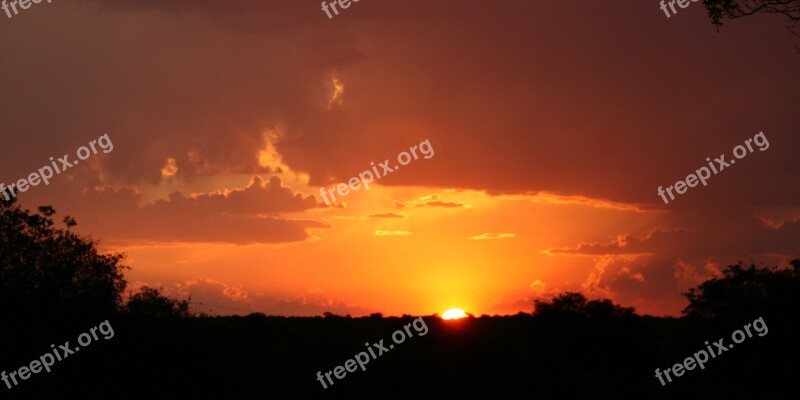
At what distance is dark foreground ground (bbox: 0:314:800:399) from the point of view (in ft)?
138

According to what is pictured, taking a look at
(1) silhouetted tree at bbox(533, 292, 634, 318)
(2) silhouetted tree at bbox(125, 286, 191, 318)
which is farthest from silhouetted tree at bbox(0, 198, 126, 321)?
(1) silhouetted tree at bbox(533, 292, 634, 318)

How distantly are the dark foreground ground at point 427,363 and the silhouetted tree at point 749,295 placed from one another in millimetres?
1270

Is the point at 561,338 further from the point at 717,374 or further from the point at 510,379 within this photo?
the point at 717,374

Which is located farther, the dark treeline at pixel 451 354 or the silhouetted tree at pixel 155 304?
the silhouetted tree at pixel 155 304

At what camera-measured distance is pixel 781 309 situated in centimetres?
4566

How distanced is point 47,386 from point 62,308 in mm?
6474

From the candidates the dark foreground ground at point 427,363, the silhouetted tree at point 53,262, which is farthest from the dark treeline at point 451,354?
the silhouetted tree at point 53,262

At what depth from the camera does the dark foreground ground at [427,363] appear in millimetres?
42094

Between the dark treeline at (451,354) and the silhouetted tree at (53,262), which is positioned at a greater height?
the silhouetted tree at (53,262)

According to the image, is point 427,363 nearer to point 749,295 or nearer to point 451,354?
point 451,354

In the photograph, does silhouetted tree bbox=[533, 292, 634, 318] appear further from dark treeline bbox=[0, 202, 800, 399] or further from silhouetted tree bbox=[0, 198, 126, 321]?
silhouetted tree bbox=[0, 198, 126, 321]

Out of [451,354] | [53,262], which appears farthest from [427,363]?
[53,262]

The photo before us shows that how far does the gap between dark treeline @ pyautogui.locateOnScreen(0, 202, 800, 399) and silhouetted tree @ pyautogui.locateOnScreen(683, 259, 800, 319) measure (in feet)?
0.32

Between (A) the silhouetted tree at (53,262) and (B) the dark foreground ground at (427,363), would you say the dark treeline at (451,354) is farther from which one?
(A) the silhouetted tree at (53,262)
